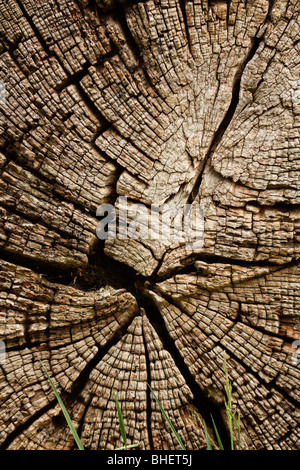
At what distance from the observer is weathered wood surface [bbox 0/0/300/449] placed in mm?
1781

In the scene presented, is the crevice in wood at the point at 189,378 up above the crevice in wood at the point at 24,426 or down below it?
above

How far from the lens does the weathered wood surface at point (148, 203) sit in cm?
178

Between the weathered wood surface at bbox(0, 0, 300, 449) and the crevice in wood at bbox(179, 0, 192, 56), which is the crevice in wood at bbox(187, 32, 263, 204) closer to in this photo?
the weathered wood surface at bbox(0, 0, 300, 449)

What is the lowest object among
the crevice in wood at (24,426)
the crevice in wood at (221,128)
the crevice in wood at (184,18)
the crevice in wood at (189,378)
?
the crevice in wood at (24,426)

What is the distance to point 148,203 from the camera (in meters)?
1.91

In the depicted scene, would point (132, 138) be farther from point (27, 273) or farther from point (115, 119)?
point (27, 273)

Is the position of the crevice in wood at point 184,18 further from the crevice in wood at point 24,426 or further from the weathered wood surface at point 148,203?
the crevice in wood at point 24,426

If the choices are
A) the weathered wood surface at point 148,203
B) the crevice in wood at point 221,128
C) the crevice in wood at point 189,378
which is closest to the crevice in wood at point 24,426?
the weathered wood surface at point 148,203

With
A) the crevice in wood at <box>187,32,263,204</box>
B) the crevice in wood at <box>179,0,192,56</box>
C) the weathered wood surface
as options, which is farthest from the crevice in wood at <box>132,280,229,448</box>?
the crevice in wood at <box>179,0,192,56</box>

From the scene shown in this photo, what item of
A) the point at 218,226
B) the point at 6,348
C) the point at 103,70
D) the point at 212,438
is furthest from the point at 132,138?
the point at 212,438

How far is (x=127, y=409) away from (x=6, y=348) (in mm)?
626

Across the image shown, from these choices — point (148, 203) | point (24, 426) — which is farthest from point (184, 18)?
point (24, 426)

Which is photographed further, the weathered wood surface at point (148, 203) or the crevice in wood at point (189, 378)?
the crevice in wood at point (189, 378)

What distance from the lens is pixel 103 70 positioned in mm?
1802
